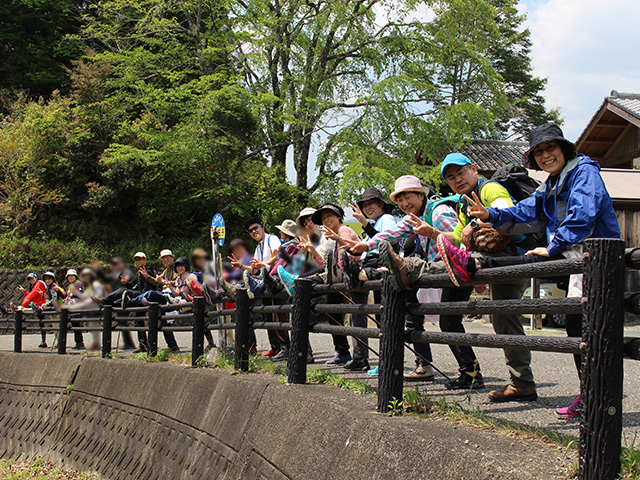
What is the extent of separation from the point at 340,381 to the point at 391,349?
122cm

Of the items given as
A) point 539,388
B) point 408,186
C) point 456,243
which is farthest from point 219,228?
point 539,388

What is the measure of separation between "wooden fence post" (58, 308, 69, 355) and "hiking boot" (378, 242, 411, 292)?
809cm

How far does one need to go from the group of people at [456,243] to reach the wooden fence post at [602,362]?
2.57ft

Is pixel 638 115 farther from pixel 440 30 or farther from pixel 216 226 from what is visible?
pixel 216 226

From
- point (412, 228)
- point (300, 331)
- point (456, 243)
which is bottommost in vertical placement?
point (300, 331)

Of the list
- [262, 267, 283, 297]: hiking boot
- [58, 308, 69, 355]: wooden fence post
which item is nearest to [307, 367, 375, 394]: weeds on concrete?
[262, 267, 283, 297]: hiking boot

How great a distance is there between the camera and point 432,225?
14.8 feet

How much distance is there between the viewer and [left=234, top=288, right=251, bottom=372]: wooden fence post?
570 centimetres

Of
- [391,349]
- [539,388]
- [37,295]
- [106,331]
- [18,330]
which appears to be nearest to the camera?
[391,349]

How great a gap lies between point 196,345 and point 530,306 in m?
4.51

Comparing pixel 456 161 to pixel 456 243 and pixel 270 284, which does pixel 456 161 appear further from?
pixel 270 284

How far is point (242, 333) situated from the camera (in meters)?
5.75

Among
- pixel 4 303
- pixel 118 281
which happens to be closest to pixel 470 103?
pixel 118 281

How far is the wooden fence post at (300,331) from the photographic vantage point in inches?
187
